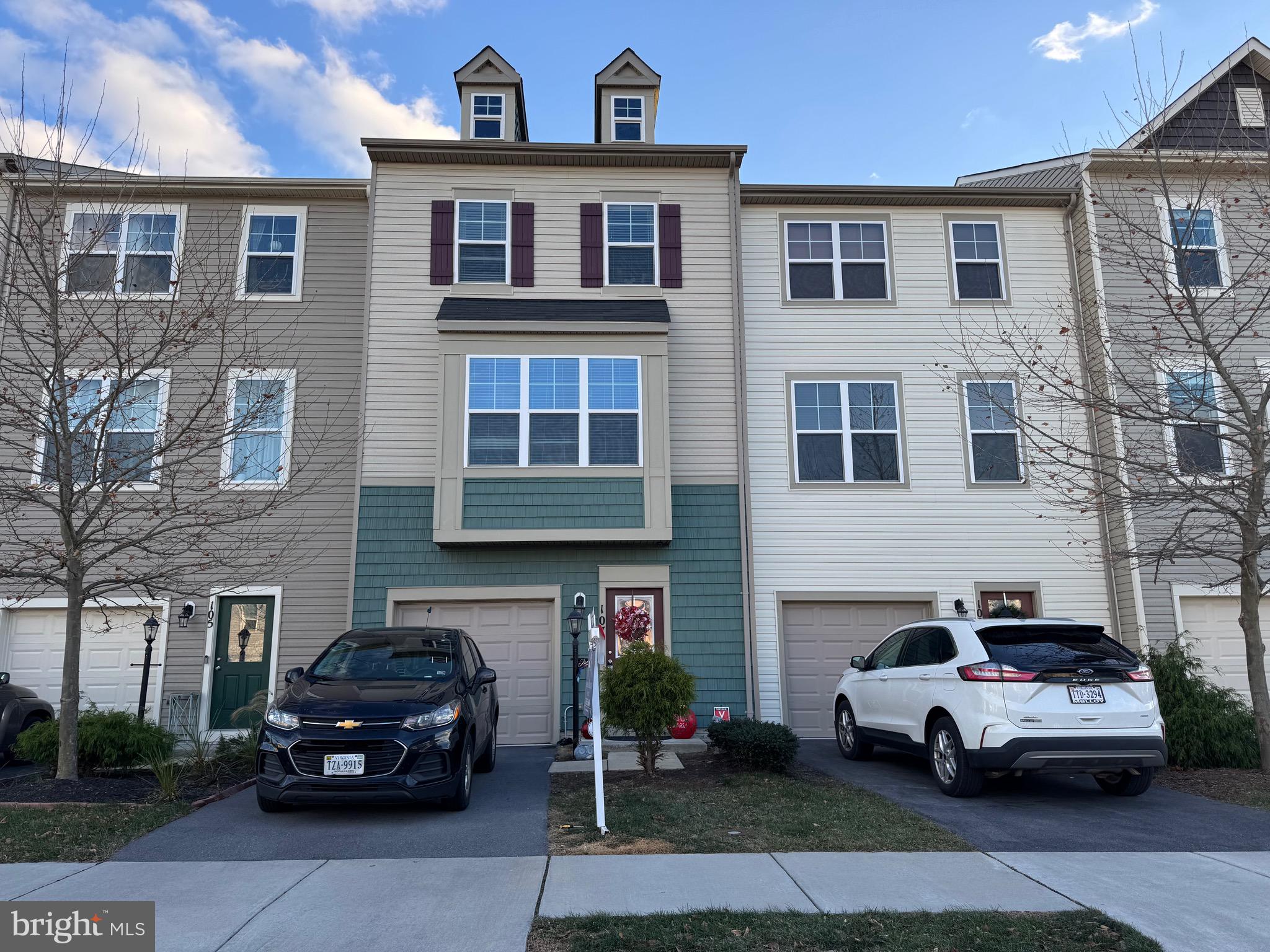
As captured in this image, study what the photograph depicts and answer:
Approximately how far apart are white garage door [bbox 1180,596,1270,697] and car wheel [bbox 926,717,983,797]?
21.9 feet

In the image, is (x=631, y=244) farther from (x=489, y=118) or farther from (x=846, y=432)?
(x=846, y=432)

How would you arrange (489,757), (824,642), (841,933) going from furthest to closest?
(824,642) < (489,757) < (841,933)

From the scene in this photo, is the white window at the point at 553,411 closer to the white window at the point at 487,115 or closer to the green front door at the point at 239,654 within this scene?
the green front door at the point at 239,654

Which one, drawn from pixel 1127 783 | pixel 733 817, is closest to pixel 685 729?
pixel 733 817

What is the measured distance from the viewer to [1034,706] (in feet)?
25.6

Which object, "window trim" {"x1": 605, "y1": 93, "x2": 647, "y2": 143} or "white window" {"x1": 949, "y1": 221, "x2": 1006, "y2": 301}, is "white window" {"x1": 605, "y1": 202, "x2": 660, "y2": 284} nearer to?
"window trim" {"x1": 605, "y1": 93, "x2": 647, "y2": 143}

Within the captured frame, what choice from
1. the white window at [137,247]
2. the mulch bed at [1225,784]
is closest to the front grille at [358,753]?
the mulch bed at [1225,784]

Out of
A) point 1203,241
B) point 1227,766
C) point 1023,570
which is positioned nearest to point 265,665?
point 1023,570

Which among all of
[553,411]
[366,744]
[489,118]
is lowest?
[366,744]

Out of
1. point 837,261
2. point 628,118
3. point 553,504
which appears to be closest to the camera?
point 553,504

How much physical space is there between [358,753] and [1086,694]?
20.4 ft

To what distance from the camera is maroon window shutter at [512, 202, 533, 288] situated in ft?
45.2

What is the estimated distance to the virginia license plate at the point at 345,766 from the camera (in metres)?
7.29

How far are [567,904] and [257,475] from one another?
9.99 metres
